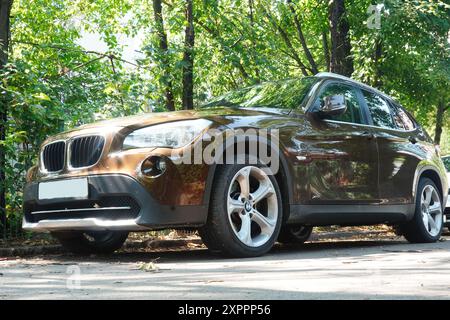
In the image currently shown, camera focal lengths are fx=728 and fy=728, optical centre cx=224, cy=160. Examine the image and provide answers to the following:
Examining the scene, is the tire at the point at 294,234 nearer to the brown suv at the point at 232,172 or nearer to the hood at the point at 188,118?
the brown suv at the point at 232,172

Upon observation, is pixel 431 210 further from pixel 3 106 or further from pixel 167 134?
pixel 3 106

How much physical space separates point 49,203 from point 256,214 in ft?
5.75

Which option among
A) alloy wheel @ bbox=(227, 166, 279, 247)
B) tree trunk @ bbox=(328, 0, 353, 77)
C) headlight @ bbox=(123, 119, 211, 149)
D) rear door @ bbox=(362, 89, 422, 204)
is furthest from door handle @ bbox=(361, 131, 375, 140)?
tree trunk @ bbox=(328, 0, 353, 77)

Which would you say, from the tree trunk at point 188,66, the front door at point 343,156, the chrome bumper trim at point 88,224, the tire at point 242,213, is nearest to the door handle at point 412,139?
the front door at point 343,156

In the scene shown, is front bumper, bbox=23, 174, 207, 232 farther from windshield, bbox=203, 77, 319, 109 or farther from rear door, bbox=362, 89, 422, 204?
rear door, bbox=362, 89, 422, 204

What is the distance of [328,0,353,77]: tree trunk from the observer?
50.0 feet

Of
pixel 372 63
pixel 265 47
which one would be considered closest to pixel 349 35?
pixel 372 63

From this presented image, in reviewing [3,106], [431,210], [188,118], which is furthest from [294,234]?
[3,106]

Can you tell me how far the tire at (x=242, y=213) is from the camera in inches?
229

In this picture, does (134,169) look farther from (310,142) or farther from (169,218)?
(310,142)

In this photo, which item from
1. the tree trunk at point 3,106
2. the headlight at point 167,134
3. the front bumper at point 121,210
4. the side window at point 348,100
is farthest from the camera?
the tree trunk at point 3,106

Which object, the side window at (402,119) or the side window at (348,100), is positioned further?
the side window at (402,119)

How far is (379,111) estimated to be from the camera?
8.19 metres

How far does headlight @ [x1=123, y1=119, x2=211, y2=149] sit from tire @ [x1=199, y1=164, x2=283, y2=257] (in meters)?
0.39
